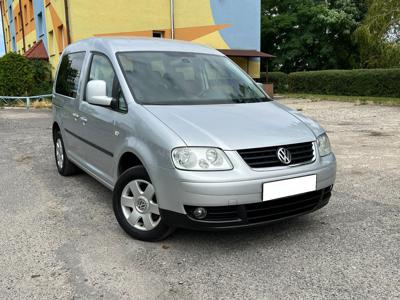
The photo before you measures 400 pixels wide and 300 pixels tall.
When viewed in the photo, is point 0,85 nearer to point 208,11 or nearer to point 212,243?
point 208,11

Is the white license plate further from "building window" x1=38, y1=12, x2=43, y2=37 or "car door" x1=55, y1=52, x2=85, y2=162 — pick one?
"building window" x1=38, y1=12, x2=43, y2=37

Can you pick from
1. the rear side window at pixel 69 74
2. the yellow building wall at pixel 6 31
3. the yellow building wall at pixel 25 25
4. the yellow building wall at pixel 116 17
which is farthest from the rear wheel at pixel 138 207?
the yellow building wall at pixel 6 31

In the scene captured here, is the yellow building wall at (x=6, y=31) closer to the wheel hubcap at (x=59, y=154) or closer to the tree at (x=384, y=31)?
the tree at (x=384, y=31)

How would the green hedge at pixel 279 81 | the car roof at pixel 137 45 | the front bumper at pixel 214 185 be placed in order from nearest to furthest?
the front bumper at pixel 214 185 < the car roof at pixel 137 45 < the green hedge at pixel 279 81

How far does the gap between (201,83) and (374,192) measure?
2.59 metres

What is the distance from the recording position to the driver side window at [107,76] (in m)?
4.20

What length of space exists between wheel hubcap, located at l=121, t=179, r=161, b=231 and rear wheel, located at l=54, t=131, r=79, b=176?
243 centimetres

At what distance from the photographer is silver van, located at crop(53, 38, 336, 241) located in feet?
11.1

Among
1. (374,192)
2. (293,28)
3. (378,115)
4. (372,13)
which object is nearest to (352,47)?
(293,28)

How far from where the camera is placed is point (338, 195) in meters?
5.27

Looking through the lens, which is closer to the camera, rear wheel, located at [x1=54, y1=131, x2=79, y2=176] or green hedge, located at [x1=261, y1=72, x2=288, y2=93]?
rear wheel, located at [x1=54, y1=131, x2=79, y2=176]

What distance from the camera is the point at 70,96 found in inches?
219

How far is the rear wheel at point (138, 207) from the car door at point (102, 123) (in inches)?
16.2

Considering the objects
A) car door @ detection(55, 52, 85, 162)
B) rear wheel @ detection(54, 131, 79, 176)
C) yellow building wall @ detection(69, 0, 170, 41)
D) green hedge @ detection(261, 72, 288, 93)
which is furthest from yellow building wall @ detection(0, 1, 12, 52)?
car door @ detection(55, 52, 85, 162)
